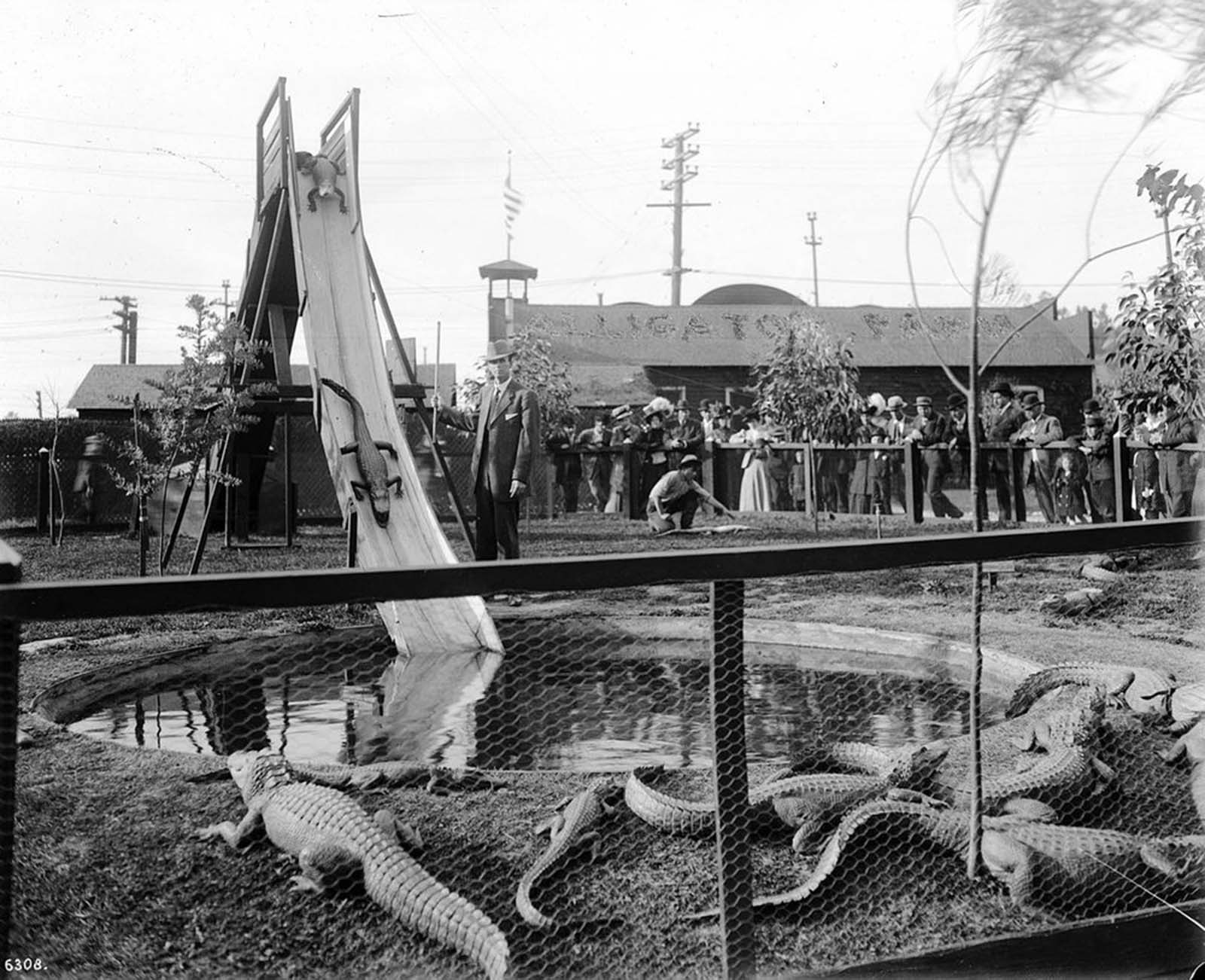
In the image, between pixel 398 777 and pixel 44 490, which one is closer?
pixel 398 777

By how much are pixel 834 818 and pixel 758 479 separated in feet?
35.8

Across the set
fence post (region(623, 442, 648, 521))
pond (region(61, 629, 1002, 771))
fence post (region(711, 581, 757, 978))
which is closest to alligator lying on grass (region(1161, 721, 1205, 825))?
pond (region(61, 629, 1002, 771))

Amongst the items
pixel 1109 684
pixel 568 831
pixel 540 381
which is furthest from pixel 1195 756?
pixel 540 381

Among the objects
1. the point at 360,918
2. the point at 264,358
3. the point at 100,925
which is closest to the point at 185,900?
the point at 100,925

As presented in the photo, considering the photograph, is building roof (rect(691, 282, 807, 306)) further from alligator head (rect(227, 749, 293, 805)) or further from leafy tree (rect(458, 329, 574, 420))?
alligator head (rect(227, 749, 293, 805))

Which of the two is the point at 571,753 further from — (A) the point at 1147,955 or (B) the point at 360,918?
(A) the point at 1147,955

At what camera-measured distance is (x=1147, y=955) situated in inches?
85.9

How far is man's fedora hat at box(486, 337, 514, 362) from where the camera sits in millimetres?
8242

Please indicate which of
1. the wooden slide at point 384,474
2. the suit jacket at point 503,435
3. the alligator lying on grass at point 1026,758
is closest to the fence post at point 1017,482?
the suit jacket at point 503,435

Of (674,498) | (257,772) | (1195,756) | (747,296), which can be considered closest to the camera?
(257,772)

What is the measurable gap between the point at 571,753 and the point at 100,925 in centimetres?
193

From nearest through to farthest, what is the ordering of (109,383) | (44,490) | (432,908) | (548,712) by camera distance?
(432,908)
(548,712)
(44,490)
(109,383)

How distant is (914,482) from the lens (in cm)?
1194

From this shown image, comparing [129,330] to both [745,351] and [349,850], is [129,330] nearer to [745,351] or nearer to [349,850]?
[745,351]
